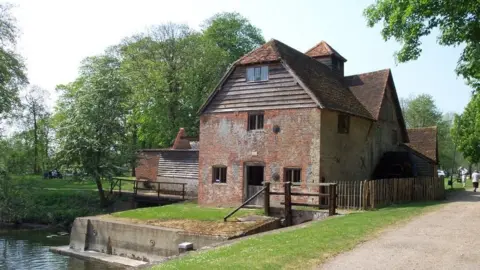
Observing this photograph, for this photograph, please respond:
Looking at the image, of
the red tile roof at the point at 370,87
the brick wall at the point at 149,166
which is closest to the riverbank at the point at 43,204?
the brick wall at the point at 149,166

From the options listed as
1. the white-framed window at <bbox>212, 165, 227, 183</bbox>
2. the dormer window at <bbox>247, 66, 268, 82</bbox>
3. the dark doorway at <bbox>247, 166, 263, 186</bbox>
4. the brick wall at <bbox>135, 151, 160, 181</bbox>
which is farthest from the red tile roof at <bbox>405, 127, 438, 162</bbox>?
the brick wall at <bbox>135, 151, 160, 181</bbox>

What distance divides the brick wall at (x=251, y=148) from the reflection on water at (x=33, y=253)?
826 centimetres

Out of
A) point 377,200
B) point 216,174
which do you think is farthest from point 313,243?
point 216,174

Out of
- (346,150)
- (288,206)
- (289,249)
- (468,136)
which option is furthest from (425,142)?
(289,249)

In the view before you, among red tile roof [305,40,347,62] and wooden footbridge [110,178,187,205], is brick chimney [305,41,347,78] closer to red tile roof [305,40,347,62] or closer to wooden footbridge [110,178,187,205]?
red tile roof [305,40,347,62]

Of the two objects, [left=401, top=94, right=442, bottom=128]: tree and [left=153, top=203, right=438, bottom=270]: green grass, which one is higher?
[left=401, top=94, right=442, bottom=128]: tree

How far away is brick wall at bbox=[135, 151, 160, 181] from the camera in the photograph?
39938 millimetres

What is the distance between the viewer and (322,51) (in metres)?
32.2

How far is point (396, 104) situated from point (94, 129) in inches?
883

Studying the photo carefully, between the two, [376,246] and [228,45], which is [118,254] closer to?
[376,246]

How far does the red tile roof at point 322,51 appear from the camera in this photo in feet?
105

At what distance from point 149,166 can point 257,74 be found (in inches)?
748

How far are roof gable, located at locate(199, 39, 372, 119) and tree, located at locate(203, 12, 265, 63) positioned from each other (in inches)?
1088

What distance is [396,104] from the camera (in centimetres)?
3272
